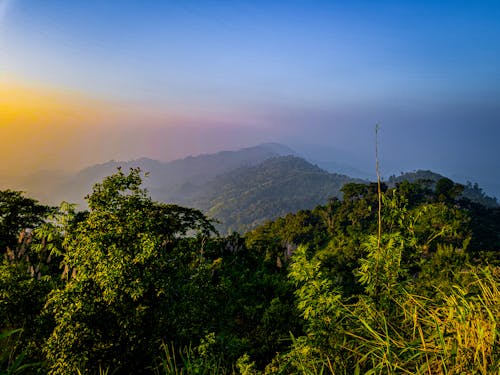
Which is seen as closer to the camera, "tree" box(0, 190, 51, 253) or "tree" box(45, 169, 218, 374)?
"tree" box(45, 169, 218, 374)

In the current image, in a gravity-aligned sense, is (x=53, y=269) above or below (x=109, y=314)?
below

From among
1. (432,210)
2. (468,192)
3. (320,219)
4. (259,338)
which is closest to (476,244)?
(320,219)

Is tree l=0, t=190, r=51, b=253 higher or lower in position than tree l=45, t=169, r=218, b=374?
lower

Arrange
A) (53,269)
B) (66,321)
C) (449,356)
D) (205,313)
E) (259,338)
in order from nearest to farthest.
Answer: (449,356) < (66,321) < (205,313) < (259,338) < (53,269)

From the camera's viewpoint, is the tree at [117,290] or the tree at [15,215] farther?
the tree at [15,215]

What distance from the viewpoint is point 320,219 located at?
2596 inches

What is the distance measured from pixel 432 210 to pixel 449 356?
16.1 feet

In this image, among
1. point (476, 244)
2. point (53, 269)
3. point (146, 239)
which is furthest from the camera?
point (476, 244)

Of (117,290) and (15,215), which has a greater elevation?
(117,290)

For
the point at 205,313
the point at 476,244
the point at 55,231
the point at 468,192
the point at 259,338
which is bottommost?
the point at 468,192

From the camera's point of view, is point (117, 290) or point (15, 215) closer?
point (117, 290)

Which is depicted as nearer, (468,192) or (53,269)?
(53,269)

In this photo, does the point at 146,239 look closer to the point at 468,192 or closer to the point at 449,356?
the point at 449,356

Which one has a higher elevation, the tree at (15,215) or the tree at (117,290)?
the tree at (117,290)
